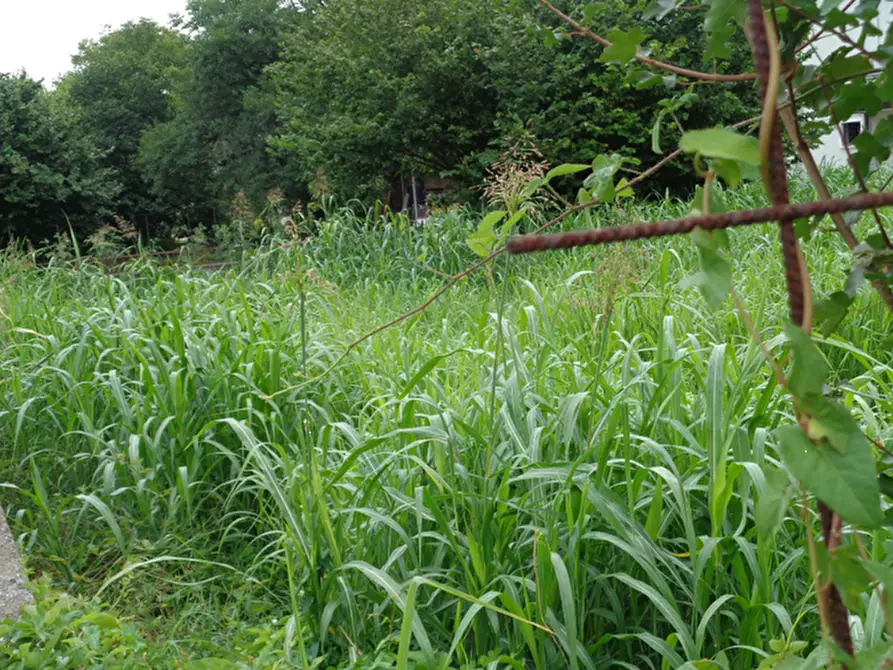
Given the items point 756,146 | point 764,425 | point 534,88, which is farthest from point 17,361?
point 534,88

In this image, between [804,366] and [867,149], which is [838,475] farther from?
[867,149]

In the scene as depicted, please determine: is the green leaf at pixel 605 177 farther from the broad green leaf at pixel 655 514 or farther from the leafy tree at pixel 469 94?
the leafy tree at pixel 469 94

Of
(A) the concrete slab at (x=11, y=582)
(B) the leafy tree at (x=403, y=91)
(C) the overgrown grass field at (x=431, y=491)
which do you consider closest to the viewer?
(C) the overgrown grass field at (x=431, y=491)

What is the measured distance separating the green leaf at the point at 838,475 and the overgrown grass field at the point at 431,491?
9 cm

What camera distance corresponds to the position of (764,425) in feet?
8.16

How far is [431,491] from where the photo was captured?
8.38 feet

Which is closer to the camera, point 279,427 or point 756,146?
point 756,146

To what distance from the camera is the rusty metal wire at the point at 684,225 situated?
43cm

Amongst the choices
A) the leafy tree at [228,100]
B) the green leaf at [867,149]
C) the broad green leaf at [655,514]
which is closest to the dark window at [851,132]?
the green leaf at [867,149]

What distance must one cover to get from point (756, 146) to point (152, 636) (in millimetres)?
2596

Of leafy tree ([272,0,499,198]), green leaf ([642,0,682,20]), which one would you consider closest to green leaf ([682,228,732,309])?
green leaf ([642,0,682,20])

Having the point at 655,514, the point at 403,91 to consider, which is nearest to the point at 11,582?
the point at 655,514

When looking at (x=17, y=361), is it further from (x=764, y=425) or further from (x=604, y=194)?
(x=604, y=194)

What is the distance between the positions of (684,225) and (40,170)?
76.6ft
